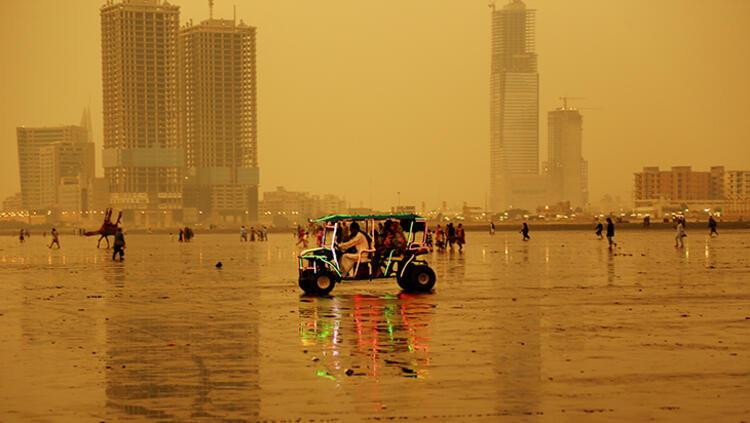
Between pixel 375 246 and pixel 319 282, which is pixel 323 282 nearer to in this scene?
pixel 319 282

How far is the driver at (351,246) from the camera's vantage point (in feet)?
98.8

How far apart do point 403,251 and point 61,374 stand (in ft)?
51.1

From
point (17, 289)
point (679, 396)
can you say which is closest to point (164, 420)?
point (679, 396)

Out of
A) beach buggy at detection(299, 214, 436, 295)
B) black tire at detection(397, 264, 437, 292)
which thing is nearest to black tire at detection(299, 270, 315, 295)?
beach buggy at detection(299, 214, 436, 295)

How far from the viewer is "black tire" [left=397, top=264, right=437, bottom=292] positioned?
30.7 m

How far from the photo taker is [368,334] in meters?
20.3

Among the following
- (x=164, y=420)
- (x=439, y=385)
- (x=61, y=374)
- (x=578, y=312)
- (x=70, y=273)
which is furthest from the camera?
(x=70, y=273)

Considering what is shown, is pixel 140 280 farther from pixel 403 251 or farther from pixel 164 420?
pixel 164 420

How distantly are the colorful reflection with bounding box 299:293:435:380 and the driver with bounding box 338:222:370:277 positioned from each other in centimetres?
113

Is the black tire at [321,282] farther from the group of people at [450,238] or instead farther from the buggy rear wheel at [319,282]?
the group of people at [450,238]

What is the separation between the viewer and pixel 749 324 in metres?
21.0

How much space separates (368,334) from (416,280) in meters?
10.5

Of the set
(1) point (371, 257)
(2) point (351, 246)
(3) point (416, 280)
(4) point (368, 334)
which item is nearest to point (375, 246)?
(1) point (371, 257)

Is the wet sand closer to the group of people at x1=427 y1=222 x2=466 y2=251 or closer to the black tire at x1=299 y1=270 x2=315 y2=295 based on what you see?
the black tire at x1=299 y1=270 x2=315 y2=295
